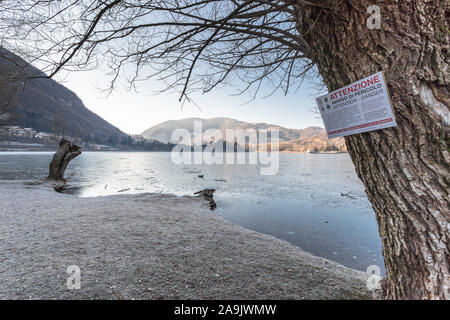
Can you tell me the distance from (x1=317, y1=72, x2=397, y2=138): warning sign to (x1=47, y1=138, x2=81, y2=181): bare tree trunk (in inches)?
632

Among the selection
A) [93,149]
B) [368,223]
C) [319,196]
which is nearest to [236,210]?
[368,223]

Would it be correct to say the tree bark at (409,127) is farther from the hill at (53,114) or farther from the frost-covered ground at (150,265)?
the hill at (53,114)

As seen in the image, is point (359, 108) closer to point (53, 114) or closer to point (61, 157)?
point (61, 157)

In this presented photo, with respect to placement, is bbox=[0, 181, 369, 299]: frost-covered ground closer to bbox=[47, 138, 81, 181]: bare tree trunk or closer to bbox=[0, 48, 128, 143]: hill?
bbox=[47, 138, 81, 181]: bare tree trunk

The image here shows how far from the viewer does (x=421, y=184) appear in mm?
1271

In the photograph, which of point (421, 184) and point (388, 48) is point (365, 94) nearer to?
point (388, 48)

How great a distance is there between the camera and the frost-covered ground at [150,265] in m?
2.15

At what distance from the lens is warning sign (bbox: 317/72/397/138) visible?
1.31m

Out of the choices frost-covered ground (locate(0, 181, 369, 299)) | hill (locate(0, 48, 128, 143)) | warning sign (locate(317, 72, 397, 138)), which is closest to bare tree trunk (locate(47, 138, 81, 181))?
frost-covered ground (locate(0, 181, 369, 299))

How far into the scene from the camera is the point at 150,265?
2.70 m

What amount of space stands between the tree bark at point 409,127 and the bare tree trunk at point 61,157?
16.1 m

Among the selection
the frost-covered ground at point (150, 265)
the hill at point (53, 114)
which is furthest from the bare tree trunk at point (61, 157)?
the hill at point (53, 114)

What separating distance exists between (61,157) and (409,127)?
16890mm
